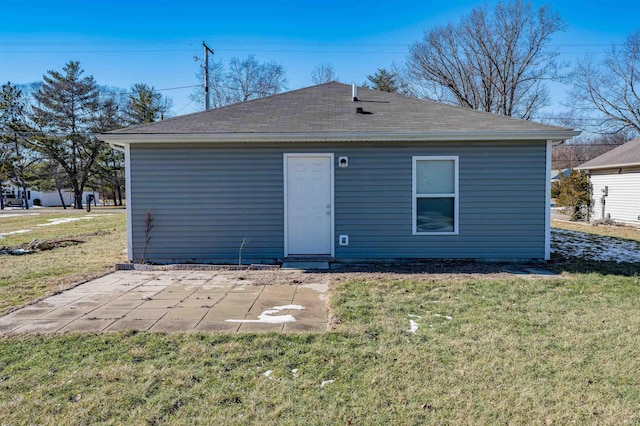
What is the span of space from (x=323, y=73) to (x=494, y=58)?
37.7 feet

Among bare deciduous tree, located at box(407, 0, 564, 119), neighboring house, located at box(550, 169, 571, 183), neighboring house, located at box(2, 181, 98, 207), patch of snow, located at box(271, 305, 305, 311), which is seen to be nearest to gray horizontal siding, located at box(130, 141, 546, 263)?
patch of snow, located at box(271, 305, 305, 311)

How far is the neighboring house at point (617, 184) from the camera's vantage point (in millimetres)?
14547

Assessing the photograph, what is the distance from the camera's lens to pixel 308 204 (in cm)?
731

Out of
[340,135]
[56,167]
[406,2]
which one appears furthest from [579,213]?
[56,167]

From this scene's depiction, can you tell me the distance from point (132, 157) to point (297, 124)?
300 centimetres

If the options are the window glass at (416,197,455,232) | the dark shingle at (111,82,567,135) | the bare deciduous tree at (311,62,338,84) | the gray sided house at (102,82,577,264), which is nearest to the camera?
the dark shingle at (111,82,567,135)

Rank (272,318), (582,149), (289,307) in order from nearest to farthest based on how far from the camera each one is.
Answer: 1. (272,318)
2. (289,307)
3. (582,149)

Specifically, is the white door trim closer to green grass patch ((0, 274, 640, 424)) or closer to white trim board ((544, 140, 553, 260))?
green grass patch ((0, 274, 640, 424))

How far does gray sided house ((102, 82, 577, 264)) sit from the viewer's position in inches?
282

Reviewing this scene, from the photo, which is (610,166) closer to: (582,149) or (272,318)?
(272,318)

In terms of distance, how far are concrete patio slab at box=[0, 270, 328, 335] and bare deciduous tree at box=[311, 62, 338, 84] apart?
24.7m

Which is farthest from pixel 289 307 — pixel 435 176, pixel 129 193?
pixel 129 193

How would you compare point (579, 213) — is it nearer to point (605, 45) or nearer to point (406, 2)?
point (406, 2)

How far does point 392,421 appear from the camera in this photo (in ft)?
7.76
